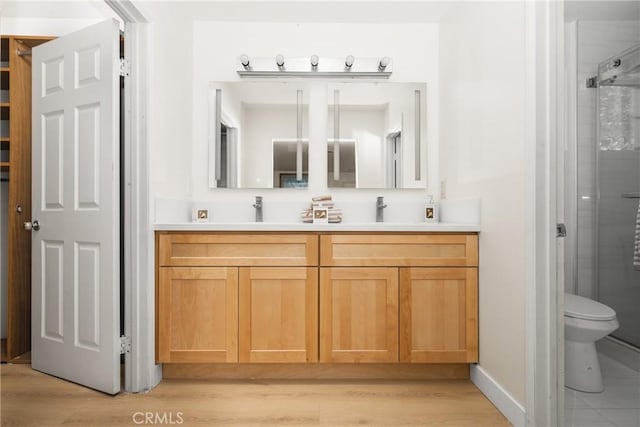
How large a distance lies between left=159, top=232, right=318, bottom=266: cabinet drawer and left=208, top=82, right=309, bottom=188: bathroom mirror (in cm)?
65

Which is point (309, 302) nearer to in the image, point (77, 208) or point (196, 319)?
point (196, 319)

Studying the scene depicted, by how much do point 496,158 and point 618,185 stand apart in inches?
54.6

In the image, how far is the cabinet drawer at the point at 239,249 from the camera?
1.97m

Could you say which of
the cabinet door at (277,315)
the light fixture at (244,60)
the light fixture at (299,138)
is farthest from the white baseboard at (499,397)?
the light fixture at (244,60)

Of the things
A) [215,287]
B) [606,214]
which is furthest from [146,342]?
[606,214]

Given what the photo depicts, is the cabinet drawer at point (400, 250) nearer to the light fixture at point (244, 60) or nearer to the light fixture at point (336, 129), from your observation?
the light fixture at point (336, 129)

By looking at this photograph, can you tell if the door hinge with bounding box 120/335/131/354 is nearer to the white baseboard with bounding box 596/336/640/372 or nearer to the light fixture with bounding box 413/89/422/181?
the light fixture with bounding box 413/89/422/181

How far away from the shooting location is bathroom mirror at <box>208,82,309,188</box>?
255 centimetres

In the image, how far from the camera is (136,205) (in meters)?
Answer: 1.87

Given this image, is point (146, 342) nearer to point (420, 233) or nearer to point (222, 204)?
point (222, 204)

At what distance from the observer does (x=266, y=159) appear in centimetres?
255

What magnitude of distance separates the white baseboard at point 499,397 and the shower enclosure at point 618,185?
1.11 m

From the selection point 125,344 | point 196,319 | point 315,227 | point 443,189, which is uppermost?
point 443,189

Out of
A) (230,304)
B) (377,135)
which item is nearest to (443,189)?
(377,135)
